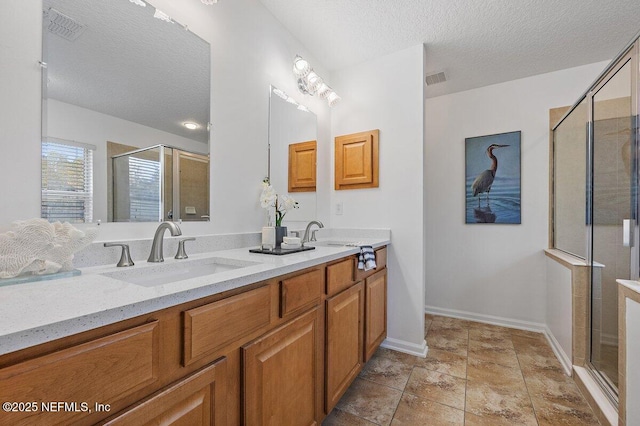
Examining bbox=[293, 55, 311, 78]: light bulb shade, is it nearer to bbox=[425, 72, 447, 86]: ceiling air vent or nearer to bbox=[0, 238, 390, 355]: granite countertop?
bbox=[425, 72, 447, 86]: ceiling air vent

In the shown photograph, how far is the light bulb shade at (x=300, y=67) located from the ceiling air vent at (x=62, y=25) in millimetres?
1332

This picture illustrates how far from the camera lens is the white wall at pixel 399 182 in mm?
2221

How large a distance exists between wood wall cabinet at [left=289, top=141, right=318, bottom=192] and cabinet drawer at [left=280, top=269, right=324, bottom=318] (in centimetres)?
99

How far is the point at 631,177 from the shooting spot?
140cm

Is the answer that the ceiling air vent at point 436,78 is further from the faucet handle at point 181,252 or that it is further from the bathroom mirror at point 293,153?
the faucet handle at point 181,252

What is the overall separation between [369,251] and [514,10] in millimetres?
1910

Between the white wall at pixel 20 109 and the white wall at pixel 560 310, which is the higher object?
the white wall at pixel 20 109

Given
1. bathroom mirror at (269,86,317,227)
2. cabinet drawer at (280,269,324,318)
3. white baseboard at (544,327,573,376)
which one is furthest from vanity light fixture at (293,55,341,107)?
white baseboard at (544,327,573,376)

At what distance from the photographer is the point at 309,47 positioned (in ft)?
7.52

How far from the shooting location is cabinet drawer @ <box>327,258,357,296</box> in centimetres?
138

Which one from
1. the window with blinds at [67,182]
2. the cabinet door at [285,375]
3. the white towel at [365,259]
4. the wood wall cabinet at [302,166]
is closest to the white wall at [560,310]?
the white towel at [365,259]

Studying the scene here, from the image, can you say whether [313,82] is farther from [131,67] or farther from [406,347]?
[406,347]

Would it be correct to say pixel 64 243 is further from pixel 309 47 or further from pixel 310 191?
pixel 309 47

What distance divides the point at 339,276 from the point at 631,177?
1.56 metres
